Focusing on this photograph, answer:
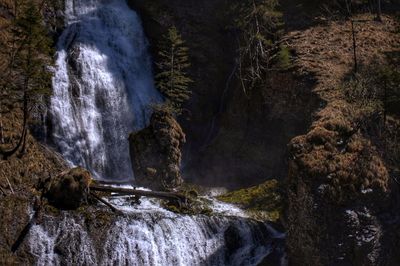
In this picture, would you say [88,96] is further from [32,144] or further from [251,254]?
[251,254]

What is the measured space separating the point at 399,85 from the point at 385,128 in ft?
8.48

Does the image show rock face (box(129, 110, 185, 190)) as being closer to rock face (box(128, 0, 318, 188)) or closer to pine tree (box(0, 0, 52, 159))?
rock face (box(128, 0, 318, 188))

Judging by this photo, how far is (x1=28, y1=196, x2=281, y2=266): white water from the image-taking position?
20.6 meters

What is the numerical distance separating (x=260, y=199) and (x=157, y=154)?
235 inches

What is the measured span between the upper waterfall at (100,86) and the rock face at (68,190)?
601 cm

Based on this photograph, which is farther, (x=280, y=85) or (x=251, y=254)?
(x=280, y=85)

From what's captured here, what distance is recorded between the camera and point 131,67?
35000 millimetres

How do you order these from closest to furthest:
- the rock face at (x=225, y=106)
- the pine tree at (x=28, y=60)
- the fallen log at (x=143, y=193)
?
1. the pine tree at (x=28, y=60)
2. the fallen log at (x=143, y=193)
3. the rock face at (x=225, y=106)

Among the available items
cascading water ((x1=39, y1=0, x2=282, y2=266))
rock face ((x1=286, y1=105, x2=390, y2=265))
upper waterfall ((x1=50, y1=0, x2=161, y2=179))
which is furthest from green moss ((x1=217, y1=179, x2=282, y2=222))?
upper waterfall ((x1=50, y1=0, x2=161, y2=179))

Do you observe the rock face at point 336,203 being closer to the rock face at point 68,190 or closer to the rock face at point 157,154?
the rock face at point 157,154

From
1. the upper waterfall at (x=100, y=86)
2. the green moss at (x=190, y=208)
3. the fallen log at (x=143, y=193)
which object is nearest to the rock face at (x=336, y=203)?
the green moss at (x=190, y=208)

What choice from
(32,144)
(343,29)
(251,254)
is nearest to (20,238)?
(32,144)

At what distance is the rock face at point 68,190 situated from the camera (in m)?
22.0

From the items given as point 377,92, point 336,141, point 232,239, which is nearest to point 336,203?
point 336,141
